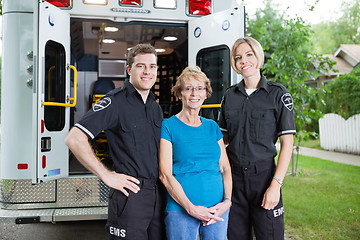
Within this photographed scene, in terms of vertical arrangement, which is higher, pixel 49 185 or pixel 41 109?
pixel 41 109

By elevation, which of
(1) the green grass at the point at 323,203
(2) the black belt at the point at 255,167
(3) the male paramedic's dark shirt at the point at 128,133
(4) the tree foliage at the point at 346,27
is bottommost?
(1) the green grass at the point at 323,203

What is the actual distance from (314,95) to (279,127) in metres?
5.47

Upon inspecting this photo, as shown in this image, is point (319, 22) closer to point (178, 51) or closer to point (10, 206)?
point (178, 51)

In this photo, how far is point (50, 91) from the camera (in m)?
3.79

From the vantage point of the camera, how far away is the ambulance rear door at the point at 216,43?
3.78 meters

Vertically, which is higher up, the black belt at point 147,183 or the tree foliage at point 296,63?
the tree foliage at point 296,63

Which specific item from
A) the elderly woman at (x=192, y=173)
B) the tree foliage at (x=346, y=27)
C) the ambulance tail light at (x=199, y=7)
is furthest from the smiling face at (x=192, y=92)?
the tree foliage at (x=346, y=27)

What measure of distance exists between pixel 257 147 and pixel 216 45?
6.24 ft

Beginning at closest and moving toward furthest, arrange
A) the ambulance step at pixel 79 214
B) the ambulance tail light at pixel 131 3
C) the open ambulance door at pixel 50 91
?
the open ambulance door at pixel 50 91, the ambulance step at pixel 79 214, the ambulance tail light at pixel 131 3

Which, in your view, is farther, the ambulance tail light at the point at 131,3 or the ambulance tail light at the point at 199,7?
the ambulance tail light at the point at 199,7

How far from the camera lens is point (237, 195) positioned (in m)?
2.41

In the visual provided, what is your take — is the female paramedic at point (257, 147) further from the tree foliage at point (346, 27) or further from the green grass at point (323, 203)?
the tree foliage at point (346, 27)

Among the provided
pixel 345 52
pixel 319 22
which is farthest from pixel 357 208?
pixel 319 22

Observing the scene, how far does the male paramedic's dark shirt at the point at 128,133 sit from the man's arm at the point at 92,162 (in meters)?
0.07
